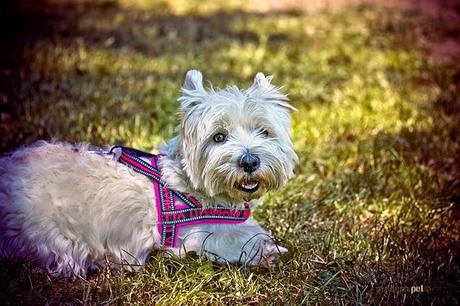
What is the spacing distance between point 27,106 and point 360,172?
3535 millimetres

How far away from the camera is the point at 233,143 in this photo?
12.6 ft

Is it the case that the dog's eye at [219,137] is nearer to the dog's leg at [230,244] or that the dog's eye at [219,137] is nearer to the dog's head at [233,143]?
the dog's head at [233,143]

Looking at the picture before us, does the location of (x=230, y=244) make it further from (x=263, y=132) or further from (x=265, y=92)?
(x=265, y=92)

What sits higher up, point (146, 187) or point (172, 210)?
point (146, 187)

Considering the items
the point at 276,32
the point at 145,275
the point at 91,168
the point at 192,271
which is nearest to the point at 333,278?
the point at 192,271

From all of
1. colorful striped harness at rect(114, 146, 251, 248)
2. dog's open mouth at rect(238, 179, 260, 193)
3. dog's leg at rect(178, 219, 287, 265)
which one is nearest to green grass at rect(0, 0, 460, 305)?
dog's leg at rect(178, 219, 287, 265)

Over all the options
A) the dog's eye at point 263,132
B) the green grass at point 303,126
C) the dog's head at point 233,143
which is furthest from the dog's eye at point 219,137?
the green grass at point 303,126

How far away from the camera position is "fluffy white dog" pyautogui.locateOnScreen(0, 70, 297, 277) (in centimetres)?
376

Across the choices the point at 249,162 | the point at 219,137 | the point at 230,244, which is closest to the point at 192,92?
the point at 219,137

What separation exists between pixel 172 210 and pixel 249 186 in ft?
1.67

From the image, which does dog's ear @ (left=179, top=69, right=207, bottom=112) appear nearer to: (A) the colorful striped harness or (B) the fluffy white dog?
(B) the fluffy white dog

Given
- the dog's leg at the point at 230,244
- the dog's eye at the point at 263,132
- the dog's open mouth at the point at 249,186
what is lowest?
the dog's leg at the point at 230,244

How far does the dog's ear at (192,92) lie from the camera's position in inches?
157

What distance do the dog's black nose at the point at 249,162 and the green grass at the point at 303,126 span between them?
2.14ft
